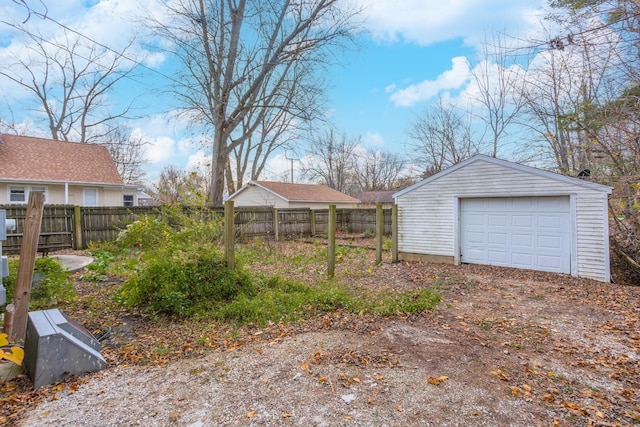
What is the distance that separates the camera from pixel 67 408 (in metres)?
2.41

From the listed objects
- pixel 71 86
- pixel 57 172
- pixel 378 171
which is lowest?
pixel 57 172

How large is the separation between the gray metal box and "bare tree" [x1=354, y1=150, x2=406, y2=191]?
31307 millimetres

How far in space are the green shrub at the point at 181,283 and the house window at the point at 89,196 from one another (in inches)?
520

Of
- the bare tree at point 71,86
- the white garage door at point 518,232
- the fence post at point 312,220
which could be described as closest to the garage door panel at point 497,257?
the white garage door at point 518,232

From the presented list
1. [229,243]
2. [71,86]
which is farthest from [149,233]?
[71,86]

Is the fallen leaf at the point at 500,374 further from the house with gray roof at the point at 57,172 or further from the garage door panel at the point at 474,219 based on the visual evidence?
the house with gray roof at the point at 57,172

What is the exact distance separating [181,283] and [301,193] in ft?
49.4

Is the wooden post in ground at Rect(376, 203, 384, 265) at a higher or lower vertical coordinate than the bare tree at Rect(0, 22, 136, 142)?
lower

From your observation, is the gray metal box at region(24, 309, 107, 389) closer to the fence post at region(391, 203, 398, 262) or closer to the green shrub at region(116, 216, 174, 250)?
the green shrub at region(116, 216, 174, 250)

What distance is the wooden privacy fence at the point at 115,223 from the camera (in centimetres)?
966

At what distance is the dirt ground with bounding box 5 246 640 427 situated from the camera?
2.32 meters

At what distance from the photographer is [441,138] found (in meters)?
18.1

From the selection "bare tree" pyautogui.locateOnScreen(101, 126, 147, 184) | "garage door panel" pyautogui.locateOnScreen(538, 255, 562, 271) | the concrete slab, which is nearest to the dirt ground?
"garage door panel" pyautogui.locateOnScreen(538, 255, 562, 271)

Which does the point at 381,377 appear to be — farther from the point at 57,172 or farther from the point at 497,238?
the point at 57,172
